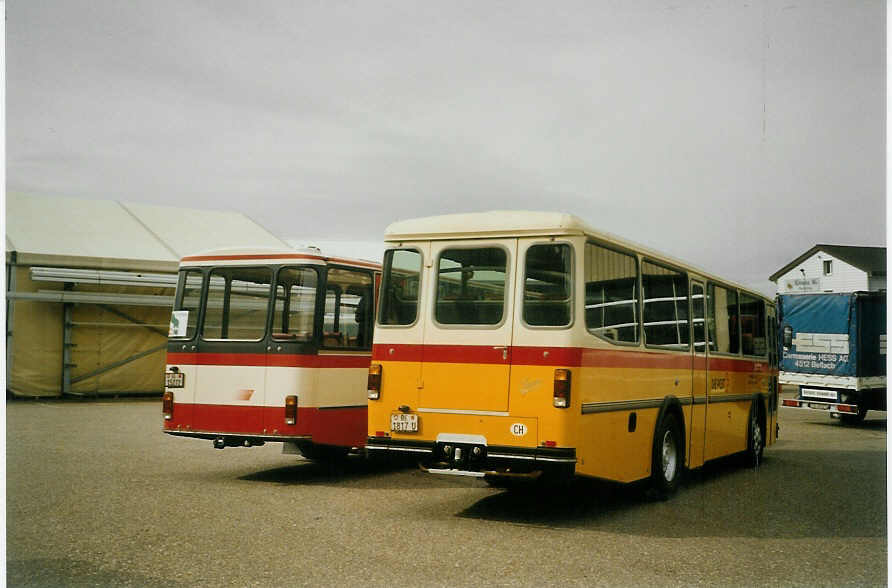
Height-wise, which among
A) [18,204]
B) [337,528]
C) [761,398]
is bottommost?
[337,528]

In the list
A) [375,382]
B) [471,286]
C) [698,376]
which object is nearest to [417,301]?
[471,286]

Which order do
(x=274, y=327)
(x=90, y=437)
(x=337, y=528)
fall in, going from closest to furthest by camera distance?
(x=337, y=528) < (x=274, y=327) < (x=90, y=437)

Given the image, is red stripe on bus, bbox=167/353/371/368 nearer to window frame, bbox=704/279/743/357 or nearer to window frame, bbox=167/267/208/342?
window frame, bbox=167/267/208/342

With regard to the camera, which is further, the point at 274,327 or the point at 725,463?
the point at 725,463

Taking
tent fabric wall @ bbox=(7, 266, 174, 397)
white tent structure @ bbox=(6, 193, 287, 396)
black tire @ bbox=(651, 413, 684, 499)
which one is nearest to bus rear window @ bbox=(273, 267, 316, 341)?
black tire @ bbox=(651, 413, 684, 499)

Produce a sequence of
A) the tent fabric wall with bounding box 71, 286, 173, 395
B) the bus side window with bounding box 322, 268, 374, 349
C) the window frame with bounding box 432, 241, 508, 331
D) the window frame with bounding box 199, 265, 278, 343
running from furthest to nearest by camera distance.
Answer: the tent fabric wall with bounding box 71, 286, 173, 395
the bus side window with bounding box 322, 268, 374, 349
the window frame with bounding box 199, 265, 278, 343
the window frame with bounding box 432, 241, 508, 331

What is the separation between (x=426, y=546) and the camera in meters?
7.41

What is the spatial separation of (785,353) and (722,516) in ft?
48.2

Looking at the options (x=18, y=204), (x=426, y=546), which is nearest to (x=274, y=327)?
(x=426, y=546)

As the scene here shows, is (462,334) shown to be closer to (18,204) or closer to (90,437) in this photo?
(90,437)

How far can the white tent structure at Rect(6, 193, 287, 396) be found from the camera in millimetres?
22969

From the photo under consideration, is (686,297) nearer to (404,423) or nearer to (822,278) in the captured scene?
(404,423)

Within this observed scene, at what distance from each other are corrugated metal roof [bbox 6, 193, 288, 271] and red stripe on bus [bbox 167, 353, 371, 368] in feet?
40.7

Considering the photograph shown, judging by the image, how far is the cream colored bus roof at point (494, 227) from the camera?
840cm
